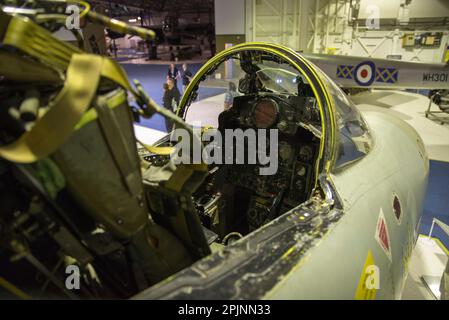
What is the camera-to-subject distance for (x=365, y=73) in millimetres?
7117

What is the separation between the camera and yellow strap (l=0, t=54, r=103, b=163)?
2.91ft

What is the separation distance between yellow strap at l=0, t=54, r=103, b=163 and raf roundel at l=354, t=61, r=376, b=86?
7.39 m

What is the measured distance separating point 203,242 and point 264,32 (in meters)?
11.7

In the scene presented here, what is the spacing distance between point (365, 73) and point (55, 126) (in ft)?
24.7

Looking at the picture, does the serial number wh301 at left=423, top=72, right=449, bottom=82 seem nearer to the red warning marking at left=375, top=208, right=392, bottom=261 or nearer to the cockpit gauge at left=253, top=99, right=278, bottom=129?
the cockpit gauge at left=253, top=99, right=278, bottom=129

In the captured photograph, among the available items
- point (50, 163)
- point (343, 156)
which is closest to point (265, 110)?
point (343, 156)

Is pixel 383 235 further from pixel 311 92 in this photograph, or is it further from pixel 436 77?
pixel 436 77

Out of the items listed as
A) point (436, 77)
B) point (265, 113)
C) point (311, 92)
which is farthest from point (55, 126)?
point (436, 77)

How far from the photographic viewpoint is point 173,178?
1478 mm

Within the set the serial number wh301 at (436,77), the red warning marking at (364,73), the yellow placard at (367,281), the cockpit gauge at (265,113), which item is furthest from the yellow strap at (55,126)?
the serial number wh301 at (436,77)

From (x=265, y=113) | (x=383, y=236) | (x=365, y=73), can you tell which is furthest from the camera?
(x=365, y=73)

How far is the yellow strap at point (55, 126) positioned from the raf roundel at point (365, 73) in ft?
24.2

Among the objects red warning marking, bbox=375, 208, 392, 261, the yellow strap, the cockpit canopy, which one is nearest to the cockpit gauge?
the cockpit canopy
